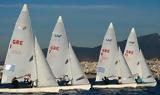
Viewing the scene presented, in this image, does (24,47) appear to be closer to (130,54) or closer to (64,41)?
(64,41)

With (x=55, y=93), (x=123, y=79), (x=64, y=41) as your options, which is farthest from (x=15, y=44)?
(x=123, y=79)

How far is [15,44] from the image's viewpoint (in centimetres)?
7781

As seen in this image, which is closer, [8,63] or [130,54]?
[8,63]

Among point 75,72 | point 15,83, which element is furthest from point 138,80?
point 15,83

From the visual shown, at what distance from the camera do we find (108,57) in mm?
104562

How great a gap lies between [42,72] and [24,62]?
272cm

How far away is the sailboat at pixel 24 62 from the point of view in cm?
7750

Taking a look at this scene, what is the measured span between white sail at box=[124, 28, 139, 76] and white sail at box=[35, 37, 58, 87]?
1340 inches

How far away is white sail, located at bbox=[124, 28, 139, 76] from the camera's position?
112 meters

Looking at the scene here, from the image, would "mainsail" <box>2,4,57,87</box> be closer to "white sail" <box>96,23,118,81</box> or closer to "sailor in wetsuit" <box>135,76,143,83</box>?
"white sail" <box>96,23,118,81</box>

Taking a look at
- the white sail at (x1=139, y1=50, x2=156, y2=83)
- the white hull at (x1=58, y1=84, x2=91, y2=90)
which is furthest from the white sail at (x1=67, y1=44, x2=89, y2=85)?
the white sail at (x1=139, y1=50, x2=156, y2=83)

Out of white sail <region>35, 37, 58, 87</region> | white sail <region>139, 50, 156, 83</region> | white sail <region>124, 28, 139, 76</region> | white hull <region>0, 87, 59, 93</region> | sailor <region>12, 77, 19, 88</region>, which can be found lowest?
white hull <region>0, 87, 59, 93</region>

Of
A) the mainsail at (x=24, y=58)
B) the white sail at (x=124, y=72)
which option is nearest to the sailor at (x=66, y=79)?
the mainsail at (x=24, y=58)

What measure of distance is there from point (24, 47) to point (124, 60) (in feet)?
102
